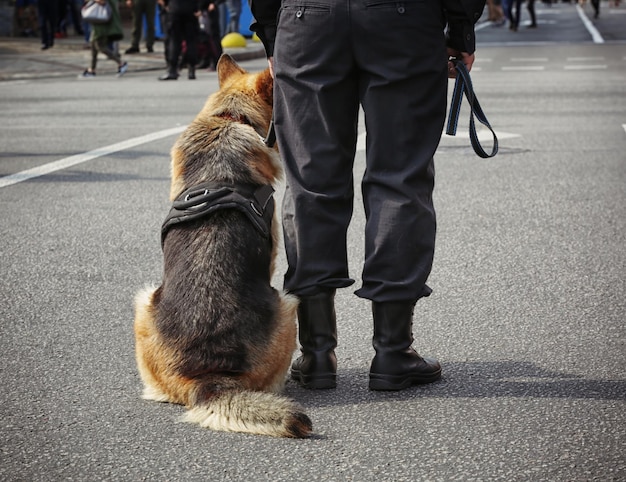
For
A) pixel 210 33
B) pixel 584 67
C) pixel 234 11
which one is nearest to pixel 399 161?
pixel 584 67

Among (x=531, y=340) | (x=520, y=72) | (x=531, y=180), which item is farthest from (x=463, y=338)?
(x=520, y=72)

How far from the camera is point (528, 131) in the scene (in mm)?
10445

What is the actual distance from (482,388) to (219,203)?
3.87 ft

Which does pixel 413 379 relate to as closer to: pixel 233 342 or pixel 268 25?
pixel 233 342

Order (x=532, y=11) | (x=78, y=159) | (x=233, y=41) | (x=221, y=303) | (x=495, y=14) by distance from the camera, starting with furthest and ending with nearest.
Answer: (x=495, y=14) < (x=532, y=11) < (x=233, y=41) < (x=78, y=159) < (x=221, y=303)

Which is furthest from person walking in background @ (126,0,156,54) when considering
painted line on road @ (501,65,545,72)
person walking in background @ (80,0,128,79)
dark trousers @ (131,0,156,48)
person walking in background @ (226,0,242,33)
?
painted line on road @ (501,65,545,72)

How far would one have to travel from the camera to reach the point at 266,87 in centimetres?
397

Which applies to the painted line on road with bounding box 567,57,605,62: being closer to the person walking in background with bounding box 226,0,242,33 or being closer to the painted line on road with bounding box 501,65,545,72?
the painted line on road with bounding box 501,65,545,72

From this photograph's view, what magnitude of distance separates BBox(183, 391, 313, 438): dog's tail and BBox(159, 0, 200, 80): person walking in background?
1454 cm

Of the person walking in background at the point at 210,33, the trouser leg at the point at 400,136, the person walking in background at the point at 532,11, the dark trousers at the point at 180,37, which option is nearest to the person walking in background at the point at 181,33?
the dark trousers at the point at 180,37

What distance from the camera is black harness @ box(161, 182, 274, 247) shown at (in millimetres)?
3527

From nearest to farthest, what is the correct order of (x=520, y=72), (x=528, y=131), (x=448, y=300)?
(x=448, y=300) → (x=528, y=131) → (x=520, y=72)

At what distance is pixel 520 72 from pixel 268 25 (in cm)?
1406

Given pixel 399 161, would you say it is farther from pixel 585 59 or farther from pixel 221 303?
pixel 585 59
